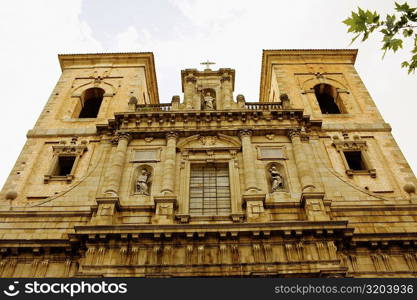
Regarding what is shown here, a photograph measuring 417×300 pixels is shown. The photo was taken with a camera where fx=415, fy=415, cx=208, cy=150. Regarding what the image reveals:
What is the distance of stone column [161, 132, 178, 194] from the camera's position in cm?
1609

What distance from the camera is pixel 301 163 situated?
56.2ft

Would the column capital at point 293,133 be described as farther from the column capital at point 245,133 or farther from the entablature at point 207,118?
the column capital at point 245,133

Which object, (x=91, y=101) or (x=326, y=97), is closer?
(x=91, y=101)

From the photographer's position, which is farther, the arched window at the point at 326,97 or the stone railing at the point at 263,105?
the arched window at the point at 326,97

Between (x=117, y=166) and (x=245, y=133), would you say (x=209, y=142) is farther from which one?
(x=117, y=166)

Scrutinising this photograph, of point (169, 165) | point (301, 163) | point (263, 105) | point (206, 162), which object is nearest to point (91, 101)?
point (169, 165)

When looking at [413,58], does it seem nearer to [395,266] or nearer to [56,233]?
[395,266]

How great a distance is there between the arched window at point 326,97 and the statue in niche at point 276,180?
27.2 feet

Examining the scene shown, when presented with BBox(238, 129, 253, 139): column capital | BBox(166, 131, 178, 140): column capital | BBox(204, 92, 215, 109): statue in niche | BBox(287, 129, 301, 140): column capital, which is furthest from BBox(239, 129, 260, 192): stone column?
BBox(204, 92, 215, 109): statue in niche

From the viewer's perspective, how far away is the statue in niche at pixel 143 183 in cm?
1650

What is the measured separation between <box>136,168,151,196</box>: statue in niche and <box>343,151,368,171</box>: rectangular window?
9.16 meters

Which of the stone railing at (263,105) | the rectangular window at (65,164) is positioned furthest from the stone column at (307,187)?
the rectangular window at (65,164)

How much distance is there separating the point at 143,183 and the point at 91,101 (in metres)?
9.65

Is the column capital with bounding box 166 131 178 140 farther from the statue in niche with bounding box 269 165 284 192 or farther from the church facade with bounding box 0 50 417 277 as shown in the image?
the statue in niche with bounding box 269 165 284 192
